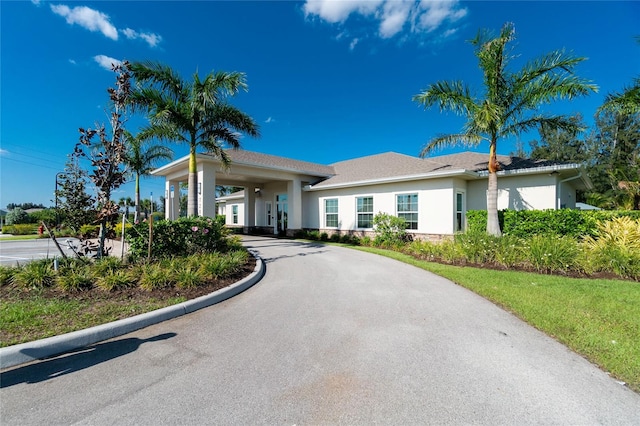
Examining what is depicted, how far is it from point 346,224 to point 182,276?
12272 mm

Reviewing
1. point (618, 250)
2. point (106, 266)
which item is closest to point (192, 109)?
point (106, 266)

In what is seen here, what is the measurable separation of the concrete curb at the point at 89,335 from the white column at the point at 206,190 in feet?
A: 30.8

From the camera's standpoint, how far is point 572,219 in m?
10.3

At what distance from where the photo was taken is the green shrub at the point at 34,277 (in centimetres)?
545

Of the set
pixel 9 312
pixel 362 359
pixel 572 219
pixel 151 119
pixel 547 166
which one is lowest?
pixel 362 359

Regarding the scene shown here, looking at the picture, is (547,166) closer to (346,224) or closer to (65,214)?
(346,224)

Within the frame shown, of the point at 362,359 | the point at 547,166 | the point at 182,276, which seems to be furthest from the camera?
the point at 547,166

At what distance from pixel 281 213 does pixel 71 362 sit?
18406 millimetres

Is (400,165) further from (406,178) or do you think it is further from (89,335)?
(89,335)

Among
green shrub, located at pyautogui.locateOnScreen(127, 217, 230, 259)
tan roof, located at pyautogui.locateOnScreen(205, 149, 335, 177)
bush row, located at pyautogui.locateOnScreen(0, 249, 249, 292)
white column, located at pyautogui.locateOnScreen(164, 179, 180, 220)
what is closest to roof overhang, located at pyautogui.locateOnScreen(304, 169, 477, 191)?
tan roof, located at pyautogui.locateOnScreen(205, 149, 335, 177)

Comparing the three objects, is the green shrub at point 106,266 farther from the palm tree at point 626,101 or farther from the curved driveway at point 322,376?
the palm tree at point 626,101

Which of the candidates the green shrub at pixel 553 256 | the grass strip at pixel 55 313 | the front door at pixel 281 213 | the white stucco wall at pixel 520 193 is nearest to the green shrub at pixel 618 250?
the green shrub at pixel 553 256

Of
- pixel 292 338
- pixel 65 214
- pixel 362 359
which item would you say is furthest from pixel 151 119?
pixel 362 359

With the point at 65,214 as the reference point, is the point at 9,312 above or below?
below
